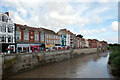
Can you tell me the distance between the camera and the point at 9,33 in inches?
1072

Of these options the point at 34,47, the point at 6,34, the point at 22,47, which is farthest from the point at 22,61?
the point at 34,47

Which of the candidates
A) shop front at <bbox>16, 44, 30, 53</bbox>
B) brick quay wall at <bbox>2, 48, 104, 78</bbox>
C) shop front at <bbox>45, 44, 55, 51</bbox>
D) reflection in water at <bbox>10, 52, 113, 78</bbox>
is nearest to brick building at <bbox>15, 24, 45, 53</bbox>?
shop front at <bbox>16, 44, 30, 53</bbox>

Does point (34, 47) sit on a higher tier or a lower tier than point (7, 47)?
lower

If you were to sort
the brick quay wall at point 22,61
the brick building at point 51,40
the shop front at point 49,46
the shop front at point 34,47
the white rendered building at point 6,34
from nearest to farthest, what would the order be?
the brick quay wall at point 22,61 < the white rendered building at point 6,34 < the shop front at point 34,47 < the shop front at point 49,46 < the brick building at point 51,40

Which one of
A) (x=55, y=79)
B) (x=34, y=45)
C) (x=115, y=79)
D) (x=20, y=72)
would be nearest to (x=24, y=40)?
(x=34, y=45)

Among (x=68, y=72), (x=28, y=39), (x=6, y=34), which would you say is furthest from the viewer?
(x=28, y=39)

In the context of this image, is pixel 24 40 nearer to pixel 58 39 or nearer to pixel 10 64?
pixel 10 64

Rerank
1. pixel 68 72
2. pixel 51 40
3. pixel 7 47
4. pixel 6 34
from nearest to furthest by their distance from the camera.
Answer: pixel 68 72 → pixel 6 34 → pixel 7 47 → pixel 51 40

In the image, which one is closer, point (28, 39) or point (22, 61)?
point (22, 61)

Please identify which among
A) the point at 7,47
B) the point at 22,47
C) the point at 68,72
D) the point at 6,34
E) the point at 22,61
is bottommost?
the point at 68,72

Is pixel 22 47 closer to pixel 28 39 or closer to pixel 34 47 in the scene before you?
pixel 28 39

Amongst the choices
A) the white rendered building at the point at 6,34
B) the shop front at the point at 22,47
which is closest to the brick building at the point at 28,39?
the shop front at the point at 22,47

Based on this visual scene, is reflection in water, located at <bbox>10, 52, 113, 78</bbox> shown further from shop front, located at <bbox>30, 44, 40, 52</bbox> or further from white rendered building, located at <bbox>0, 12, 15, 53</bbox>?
shop front, located at <bbox>30, 44, 40, 52</bbox>

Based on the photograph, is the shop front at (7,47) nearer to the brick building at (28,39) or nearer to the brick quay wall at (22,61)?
the brick building at (28,39)
